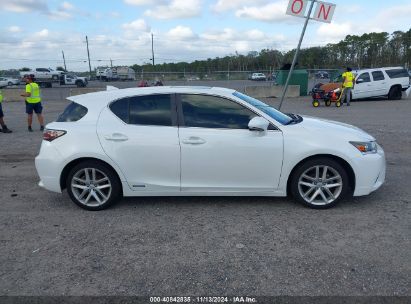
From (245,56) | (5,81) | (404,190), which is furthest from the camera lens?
(245,56)

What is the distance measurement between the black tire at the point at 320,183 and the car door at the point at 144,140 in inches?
58.7

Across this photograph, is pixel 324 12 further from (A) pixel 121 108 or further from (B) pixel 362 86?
(B) pixel 362 86

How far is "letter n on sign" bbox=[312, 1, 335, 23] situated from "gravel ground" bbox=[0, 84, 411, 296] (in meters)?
3.43

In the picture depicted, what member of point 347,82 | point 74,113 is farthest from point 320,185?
point 347,82

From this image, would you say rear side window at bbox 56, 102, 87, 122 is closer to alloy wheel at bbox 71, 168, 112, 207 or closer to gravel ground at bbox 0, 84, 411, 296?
alloy wheel at bbox 71, 168, 112, 207

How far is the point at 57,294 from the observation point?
2.91 meters

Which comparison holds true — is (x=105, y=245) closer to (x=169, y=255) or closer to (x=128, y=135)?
(x=169, y=255)

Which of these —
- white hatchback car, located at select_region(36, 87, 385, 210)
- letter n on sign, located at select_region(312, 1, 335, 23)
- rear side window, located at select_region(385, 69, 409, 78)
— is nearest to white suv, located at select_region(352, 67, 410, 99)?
rear side window, located at select_region(385, 69, 409, 78)

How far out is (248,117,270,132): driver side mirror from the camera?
14.0ft

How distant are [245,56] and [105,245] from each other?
82.5 m

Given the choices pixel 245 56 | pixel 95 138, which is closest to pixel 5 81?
pixel 95 138

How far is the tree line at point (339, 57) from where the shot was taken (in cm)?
6469

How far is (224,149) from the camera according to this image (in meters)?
4.37

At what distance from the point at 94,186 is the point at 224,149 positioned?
1747mm
